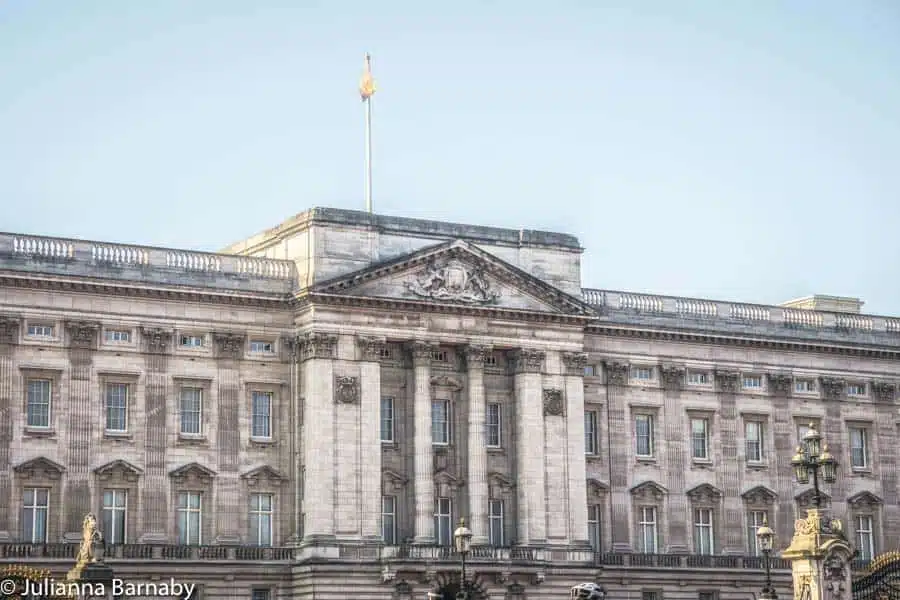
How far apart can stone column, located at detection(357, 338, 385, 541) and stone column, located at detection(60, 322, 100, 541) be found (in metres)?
11.1

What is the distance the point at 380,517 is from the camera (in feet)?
250

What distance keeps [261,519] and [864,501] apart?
31691mm

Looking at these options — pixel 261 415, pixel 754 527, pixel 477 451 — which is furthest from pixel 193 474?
pixel 754 527

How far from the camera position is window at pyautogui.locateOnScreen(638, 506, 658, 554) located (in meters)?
85.1

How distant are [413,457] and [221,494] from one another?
8.34 meters

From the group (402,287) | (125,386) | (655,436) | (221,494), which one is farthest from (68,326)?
(655,436)

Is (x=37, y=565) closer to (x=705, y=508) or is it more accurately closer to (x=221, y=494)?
(x=221, y=494)

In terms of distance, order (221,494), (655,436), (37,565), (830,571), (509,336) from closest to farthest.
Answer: (830,571), (37,565), (221,494), (509,336), (655,436)

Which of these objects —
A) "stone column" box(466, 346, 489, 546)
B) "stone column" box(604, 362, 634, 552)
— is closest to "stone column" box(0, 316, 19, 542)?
"stone column" box(466, 346, 489, 546)

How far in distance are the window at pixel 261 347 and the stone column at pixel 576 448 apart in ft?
43.8

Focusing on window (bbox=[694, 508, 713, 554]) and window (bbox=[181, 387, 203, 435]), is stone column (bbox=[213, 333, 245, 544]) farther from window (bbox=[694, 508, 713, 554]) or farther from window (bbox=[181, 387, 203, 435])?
window (bbox=[694, 508, 713, 554])

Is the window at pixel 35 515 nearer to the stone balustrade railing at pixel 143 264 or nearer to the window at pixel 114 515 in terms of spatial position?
the window at pixel 114 515

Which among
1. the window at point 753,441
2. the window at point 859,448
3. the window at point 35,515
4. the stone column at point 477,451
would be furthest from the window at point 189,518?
the window at point 859,448

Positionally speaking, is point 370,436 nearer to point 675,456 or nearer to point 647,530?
point 647,530
